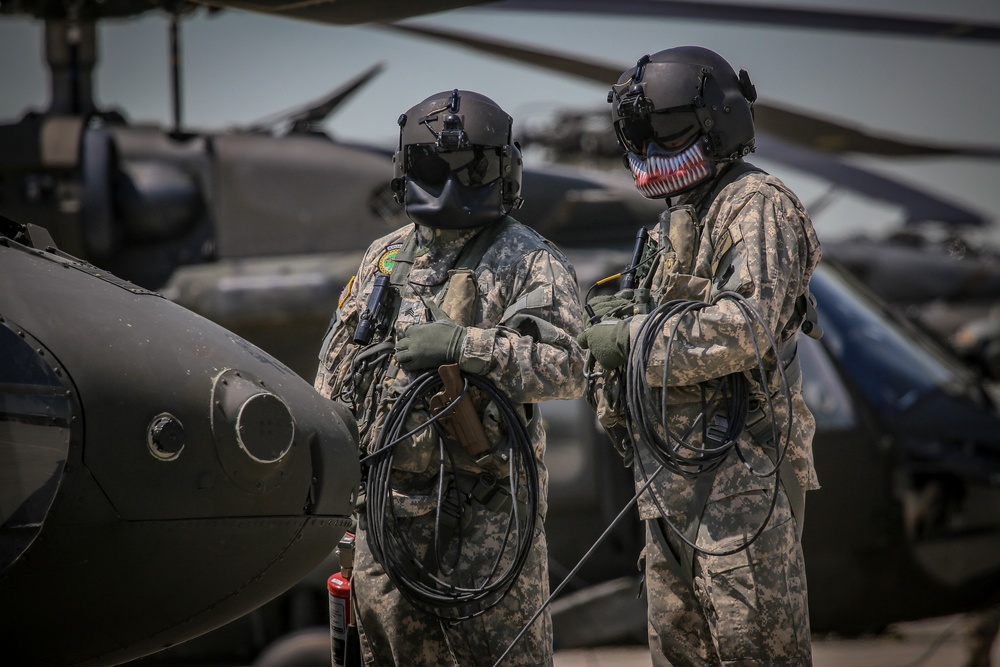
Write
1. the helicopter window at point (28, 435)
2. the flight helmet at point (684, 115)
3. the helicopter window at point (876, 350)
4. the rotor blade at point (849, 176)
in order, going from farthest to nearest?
1. the rotor blade at point (849, 176)
2. the helicopter window at point (876, 350)
3. the flight helmet at point (684, 115)
4. the helicopter window at point (28, 435)

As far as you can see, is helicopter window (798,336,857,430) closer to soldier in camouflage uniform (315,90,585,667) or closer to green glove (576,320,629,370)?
soldier in camouflage uniform (315,90,585,667)

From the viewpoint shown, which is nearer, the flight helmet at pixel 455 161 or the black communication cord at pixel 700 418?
the black communication cord at pixel 700 418

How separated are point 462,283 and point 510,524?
72 cm

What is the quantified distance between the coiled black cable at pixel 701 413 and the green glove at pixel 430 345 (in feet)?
1.62

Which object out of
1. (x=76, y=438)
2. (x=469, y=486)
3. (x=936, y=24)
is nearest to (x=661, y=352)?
(x=469, y=486)

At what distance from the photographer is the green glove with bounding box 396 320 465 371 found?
10.2 feet

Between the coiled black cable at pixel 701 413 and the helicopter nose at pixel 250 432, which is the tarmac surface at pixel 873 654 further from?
the helicopter nose at pixel 250 432

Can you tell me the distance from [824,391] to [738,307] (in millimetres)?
2661

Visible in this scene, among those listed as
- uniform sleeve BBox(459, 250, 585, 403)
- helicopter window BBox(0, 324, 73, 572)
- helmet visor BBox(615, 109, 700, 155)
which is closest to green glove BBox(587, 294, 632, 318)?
uniform sleeve BBox(459, 250, 585, 403)

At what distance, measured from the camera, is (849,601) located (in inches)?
201

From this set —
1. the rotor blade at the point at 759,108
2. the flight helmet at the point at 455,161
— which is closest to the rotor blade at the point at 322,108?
the rotor blade at the point at 759,108

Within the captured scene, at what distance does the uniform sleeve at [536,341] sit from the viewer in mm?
3098

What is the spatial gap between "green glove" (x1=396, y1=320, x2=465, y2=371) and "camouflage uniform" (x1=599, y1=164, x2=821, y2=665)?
0.46 metres

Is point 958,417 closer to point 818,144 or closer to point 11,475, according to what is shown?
point 818,144
